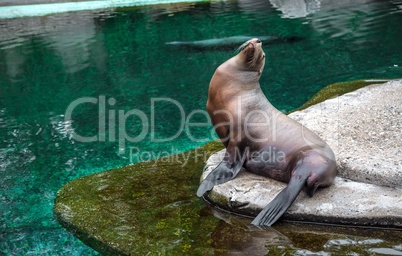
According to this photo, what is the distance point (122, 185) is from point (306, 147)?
63.1 inches

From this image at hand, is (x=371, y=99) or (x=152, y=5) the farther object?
(x=152, y=5)

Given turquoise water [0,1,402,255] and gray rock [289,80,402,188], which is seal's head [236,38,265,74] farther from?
turquoise water [0,1,402,255]

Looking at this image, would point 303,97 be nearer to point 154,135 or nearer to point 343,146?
point 154,135

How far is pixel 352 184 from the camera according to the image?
301 centimetres

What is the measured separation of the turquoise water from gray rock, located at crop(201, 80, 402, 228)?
49.8 inches

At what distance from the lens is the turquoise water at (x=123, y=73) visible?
441 cm

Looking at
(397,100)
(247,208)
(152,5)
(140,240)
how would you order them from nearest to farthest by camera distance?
(140,240) → (247,208) → (397,100) → (152,5)

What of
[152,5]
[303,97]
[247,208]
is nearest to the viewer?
[247,208]

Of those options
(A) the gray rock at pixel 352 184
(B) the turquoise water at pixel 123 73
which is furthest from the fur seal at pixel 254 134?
(B) the turquoise water at pixel 123 73

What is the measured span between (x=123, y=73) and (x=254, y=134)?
588 centimetres

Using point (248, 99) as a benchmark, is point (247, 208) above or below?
below

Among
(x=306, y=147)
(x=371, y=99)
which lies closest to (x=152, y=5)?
(x=371, y=99)

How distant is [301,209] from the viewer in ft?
9.29

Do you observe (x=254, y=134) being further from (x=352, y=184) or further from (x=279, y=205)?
(x=352, y=184)
